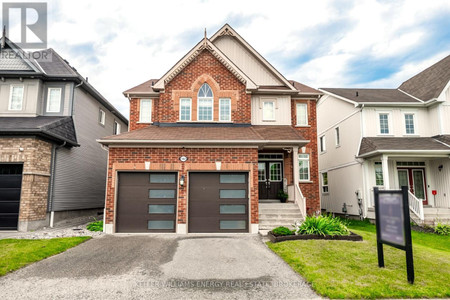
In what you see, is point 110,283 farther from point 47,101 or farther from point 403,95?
point 403,95

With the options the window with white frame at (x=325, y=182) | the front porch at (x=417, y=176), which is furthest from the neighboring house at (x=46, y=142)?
the front porch at (x=417, y=176)

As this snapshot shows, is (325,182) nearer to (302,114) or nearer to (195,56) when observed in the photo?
(302,114)

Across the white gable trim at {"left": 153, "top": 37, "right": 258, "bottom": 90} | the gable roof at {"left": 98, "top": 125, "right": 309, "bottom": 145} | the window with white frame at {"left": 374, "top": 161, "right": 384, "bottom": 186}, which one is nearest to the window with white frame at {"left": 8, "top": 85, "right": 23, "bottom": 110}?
the gable roof at {"left": 98, "top": 125, "right": 309, "bottom": 145}

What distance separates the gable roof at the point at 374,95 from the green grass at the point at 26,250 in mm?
16312

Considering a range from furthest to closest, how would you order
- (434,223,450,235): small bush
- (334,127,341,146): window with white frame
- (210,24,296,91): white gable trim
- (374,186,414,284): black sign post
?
(334,127,341,146): window with white frame
(210,24,296,91): white gable trim
(434,223,450,235): small bush
(374,186,414,284): black sign post

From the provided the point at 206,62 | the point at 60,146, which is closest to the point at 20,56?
the point at 60,146

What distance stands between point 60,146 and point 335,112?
17.3 meters

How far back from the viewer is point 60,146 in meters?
13.6

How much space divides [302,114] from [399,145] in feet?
17.5

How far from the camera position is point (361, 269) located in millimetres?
6035

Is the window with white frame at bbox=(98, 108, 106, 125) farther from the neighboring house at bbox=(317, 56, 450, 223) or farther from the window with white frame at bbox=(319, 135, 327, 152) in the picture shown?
the window with white frame at bbox=(319, 135, 327, 152)

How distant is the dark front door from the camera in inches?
581

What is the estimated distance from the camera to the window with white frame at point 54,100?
585 inches

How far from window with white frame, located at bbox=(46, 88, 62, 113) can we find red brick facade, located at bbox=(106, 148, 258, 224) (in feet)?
19.9
